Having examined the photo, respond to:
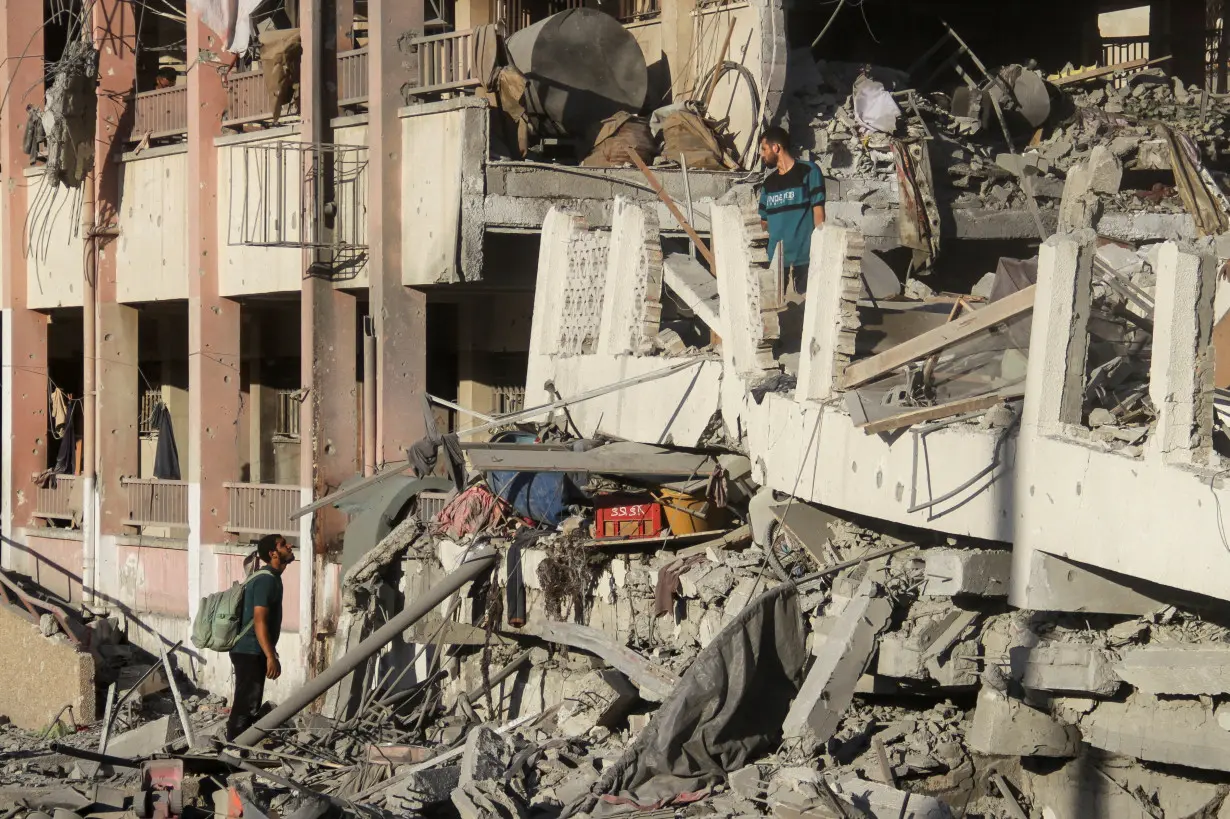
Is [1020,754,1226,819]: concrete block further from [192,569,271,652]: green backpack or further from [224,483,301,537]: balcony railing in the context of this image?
[224,483,301,537]: balcony railing

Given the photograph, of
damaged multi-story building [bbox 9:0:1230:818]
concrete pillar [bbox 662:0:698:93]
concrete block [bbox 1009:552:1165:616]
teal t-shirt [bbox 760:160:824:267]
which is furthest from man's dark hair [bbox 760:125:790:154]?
concrete pillar [bbox 662:0:698:93]

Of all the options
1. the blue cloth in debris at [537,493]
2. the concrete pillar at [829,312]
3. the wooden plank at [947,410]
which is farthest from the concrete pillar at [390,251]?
the wooden plank at [947,410]

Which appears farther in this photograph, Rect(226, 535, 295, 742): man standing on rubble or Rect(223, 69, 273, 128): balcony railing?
Rect(223, 69, 273, 128): balcony railing

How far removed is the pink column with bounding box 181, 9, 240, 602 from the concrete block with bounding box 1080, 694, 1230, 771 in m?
11.7

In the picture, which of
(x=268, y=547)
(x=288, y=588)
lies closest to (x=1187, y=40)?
(x=288, y=588)

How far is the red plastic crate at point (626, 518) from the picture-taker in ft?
38.8

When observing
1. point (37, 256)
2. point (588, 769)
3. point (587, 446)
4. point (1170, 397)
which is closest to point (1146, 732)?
point (1170, 397)

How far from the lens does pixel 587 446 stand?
11758mm

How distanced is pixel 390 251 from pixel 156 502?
496 cm

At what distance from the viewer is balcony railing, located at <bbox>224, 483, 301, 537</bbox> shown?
685 inches

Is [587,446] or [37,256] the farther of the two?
[37,256]

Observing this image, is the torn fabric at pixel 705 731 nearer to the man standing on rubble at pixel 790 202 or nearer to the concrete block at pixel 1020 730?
the concrete block at pixel 1020 730

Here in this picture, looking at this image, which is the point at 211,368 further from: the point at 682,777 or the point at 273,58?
the point at 682,777

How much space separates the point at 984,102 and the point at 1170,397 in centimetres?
1021
